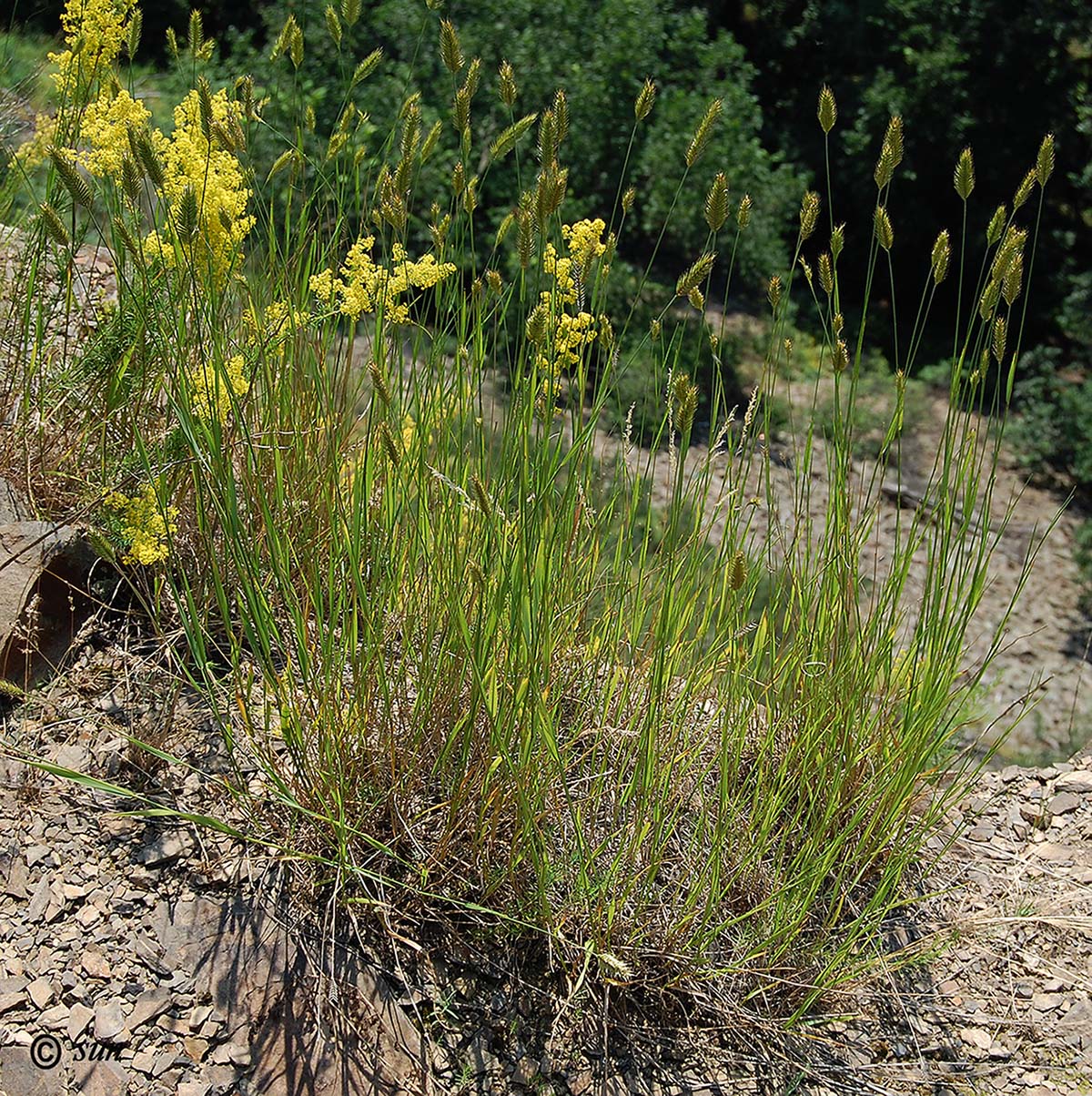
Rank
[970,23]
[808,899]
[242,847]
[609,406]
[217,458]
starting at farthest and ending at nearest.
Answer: [970,23] < [609,406] < [242,847] < [808,899] < [217,458]

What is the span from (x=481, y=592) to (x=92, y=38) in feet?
4.85

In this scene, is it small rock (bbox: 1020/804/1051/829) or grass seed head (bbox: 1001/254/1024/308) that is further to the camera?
small rock (bbox: 1020/804/1051/829)

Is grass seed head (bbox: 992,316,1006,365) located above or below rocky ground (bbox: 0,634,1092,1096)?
above

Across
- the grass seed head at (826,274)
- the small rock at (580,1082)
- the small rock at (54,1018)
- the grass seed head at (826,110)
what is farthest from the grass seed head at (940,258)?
the small rock at (54,1018)

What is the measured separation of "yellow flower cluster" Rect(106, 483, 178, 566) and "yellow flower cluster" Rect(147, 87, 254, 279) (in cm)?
44

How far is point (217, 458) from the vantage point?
1.82m

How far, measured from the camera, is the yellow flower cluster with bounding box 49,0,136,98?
2.42 meters

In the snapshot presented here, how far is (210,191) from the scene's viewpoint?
6.68ft

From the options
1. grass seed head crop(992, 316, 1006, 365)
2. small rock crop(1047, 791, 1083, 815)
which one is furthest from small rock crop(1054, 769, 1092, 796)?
grass seed head crop(992, 316, 1006, 365)

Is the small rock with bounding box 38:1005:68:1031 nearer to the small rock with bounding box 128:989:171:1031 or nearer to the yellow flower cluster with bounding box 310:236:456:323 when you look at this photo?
the small rock with bounding box 128:989:171:1031

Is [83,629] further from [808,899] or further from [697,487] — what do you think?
[808,899]

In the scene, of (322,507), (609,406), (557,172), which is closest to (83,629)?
(322,507)

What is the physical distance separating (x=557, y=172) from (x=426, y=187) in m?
5.09

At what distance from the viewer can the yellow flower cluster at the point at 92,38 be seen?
2422mm
